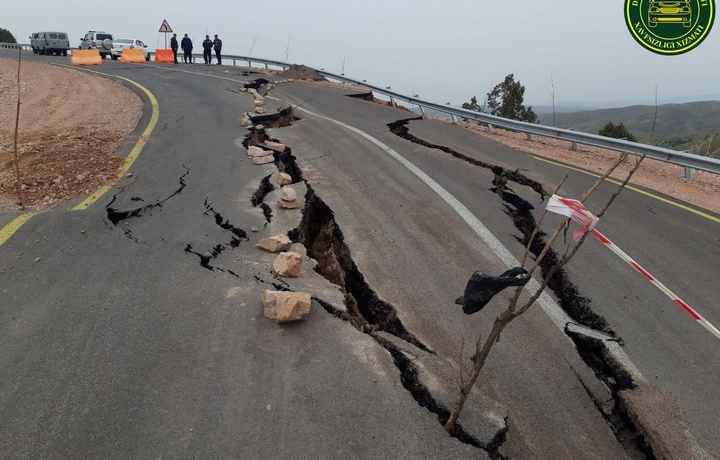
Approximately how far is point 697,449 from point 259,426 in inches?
100

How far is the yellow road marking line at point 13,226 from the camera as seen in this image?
186 inches

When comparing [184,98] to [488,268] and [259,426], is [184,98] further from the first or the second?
[259,426]

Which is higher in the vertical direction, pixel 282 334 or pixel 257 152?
pixel 257 152

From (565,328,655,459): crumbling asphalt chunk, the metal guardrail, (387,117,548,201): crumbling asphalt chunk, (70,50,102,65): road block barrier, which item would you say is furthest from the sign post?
(565,328,655,459): crumbling asphalt chunk

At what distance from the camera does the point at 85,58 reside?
73.2ft

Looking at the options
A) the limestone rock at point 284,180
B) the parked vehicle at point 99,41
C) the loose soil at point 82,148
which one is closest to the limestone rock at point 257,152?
the limestone rock at point 284,180

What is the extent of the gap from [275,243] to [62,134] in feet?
23.3

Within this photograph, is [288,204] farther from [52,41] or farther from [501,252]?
[52,41]

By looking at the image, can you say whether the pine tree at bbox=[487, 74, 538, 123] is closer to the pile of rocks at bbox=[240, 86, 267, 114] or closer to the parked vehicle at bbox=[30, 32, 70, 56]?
the pile of rocks at bbox=[240, 86, 267, 114]

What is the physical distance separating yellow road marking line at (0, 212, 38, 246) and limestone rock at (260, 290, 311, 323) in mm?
3069

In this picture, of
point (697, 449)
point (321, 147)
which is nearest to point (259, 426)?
point (697, 449)

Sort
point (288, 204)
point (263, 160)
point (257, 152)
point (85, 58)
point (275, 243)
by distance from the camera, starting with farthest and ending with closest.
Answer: point (85, 58) → point (257, 152) → point (263, 160) → point (288, 204) → point (275, 243)

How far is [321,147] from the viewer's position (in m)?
8.42

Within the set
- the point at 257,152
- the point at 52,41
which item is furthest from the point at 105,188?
the point at 52,41
